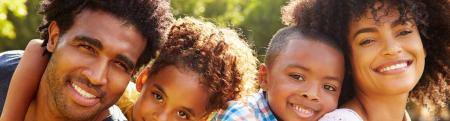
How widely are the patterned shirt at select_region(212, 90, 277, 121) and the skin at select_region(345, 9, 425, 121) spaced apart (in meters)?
0.58

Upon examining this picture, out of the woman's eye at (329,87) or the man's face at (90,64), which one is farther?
the woman's eye at (329,87)

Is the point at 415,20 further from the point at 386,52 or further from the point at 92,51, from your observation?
the point at 92,51

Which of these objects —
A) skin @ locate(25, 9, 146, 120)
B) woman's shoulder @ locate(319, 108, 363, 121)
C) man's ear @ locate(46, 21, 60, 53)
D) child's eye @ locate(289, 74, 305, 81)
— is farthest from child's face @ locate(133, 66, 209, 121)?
woman's shoulder @ locate(319, 108, 363, 121)

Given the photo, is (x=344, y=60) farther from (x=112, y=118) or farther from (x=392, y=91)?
(x=112, y=118)

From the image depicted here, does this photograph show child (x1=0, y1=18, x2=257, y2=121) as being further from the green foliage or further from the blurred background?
the green foliage

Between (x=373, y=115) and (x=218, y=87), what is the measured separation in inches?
36.7

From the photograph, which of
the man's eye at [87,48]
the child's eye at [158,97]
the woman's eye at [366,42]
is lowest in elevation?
the child's eye at [158,97]

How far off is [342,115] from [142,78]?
1.25 meters

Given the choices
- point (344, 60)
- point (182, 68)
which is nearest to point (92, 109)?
point (182, 68)

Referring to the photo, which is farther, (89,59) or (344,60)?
(344,60)

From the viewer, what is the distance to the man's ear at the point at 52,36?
4.42 m

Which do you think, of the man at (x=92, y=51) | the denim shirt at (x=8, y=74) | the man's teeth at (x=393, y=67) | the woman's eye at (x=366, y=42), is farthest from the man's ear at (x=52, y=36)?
the man's teeth at (x=393, y=67)

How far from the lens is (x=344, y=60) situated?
4.57 m

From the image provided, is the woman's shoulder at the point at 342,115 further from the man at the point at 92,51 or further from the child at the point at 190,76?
the man at the point at 92,51
